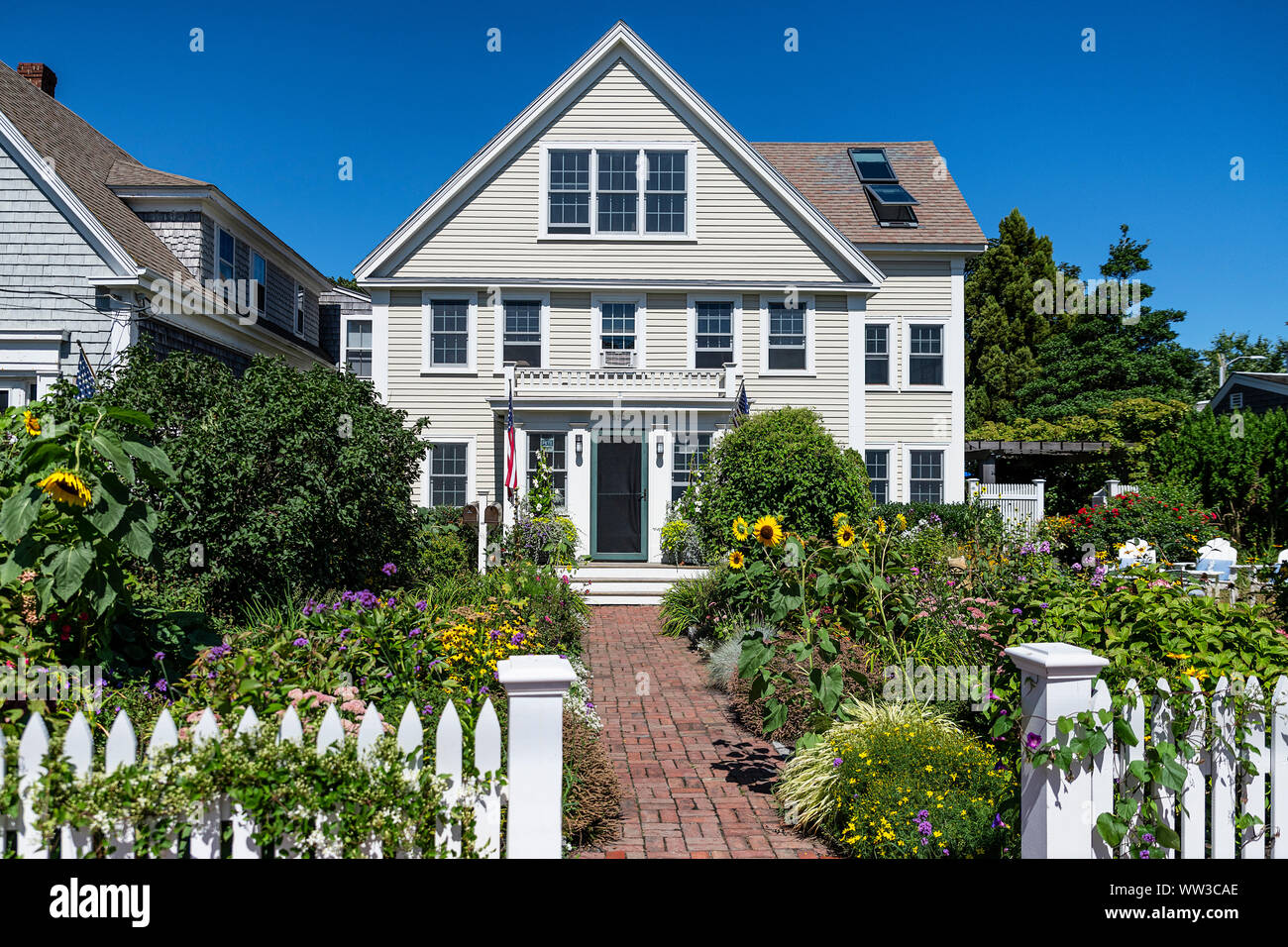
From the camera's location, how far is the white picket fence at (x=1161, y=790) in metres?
3.42

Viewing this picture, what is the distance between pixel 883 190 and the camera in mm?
21578

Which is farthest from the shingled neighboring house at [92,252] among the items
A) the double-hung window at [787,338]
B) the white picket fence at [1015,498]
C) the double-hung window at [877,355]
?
the white picket fence at [1015,498]

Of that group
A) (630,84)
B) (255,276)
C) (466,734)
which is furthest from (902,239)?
(466,734)

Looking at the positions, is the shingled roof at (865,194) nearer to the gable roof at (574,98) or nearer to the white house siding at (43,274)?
the gable roof at (574,98)

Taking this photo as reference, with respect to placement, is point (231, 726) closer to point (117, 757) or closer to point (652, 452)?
point (117, 757)

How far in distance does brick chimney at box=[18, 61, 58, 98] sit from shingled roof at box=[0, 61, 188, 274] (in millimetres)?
909

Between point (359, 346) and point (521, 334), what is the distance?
10.0 meters

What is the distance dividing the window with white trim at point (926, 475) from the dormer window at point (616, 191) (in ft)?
25.9

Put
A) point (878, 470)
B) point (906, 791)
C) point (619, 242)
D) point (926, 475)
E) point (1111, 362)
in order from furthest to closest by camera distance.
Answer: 1. point (1111, 362)
2. point (926, 475)
3. point (878, 470)
4. point (619, 242)
5. point (906, 791)

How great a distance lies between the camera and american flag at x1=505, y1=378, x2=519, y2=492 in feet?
52.6

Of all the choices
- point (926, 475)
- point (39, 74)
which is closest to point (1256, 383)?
point (926, 475)

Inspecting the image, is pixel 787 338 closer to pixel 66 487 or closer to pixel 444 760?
pixel 66 487

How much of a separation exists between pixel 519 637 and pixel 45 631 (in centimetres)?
289

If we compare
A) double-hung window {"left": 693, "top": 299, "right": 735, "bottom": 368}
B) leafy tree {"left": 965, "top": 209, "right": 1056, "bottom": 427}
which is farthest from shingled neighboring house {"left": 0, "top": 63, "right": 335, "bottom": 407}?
leafy tree {"left": 965, "top": 209, "right": 1056, "bottom": 427}
